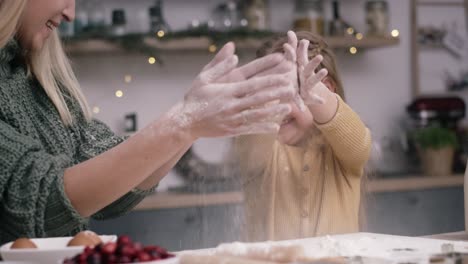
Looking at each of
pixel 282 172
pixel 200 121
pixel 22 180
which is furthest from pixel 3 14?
pixel 282 172

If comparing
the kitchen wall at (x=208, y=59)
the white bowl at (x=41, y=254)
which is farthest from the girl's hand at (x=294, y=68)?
the kitchen wall at (x=208, y=59)

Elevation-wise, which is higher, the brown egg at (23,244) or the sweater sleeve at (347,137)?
the brown egg at (23,244)

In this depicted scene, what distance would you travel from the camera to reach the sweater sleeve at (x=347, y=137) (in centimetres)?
182

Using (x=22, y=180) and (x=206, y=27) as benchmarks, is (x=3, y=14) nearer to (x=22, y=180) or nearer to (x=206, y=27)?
(x=22, y=180)

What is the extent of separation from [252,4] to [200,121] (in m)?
2.25

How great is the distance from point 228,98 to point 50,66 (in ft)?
1.73

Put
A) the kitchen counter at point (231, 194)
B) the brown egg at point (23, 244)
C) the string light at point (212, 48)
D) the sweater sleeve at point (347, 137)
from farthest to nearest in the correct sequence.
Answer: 1. the string light at point (212, 48)
2. the kitchen counter at point (231, 194)
3. the sweater sleeve at point (347, 137)
4. the brown egg at point (23, 244)

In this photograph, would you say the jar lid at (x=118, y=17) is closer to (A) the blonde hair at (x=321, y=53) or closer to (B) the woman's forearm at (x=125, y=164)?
(A) the blonde hair at (x=321, y=53)

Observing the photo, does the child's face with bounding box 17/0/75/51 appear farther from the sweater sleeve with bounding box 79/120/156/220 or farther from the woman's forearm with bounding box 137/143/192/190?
the woman's forearm with bounding box 137/143/192/190

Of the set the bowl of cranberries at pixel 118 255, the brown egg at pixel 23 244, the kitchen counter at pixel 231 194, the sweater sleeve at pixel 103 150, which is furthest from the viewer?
the kitchen counter at pixel 231 194

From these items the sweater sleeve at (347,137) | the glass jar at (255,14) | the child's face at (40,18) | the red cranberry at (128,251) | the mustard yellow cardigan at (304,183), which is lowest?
the mustard yellow cardigan at (304,183)

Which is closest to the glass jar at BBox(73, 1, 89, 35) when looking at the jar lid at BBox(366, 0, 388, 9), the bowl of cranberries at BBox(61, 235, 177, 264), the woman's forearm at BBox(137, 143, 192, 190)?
the jar lid at BBox(366, 0, 388, 9)

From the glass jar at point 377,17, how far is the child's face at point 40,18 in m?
2.30

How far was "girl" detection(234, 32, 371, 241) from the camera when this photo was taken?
1.86 metres
